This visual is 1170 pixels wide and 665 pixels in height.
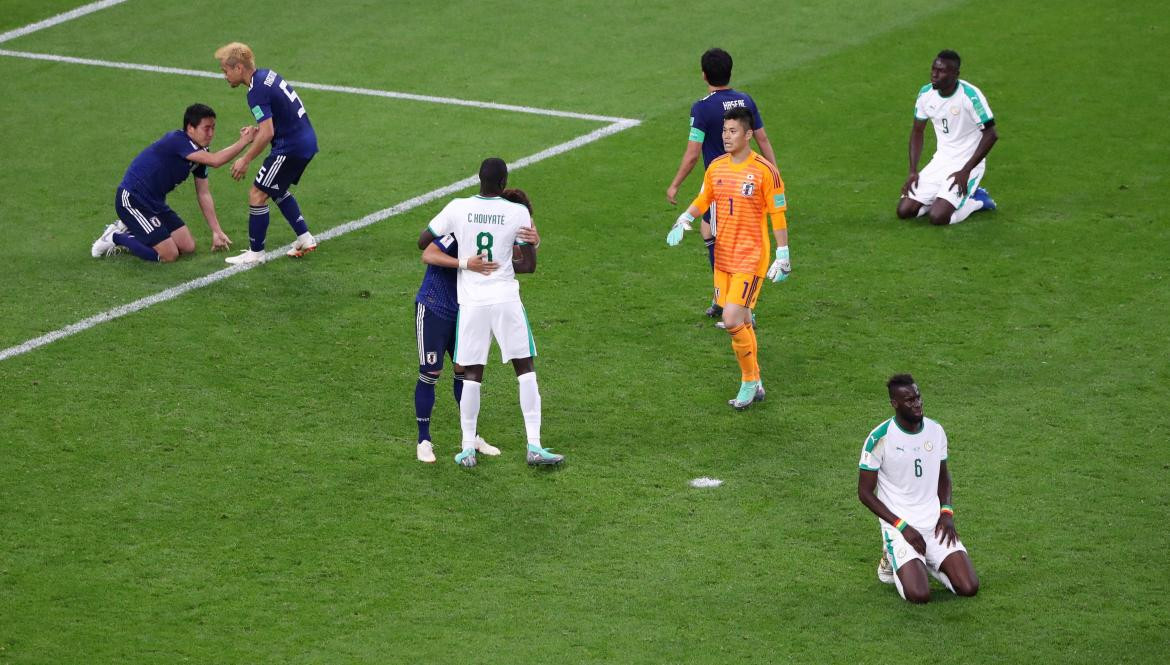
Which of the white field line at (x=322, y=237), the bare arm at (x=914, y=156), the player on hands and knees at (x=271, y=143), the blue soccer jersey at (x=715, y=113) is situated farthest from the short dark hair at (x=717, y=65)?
the white field line at (x=322, y=237)

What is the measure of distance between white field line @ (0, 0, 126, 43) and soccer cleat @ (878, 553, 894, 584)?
17178 mm

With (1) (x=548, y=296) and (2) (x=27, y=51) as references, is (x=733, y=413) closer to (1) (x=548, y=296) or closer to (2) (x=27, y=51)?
(1) (x=548, y=296)

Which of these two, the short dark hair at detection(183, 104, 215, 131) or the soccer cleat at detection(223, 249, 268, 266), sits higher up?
the short dark hair at detection(183, 104, 215, 131)

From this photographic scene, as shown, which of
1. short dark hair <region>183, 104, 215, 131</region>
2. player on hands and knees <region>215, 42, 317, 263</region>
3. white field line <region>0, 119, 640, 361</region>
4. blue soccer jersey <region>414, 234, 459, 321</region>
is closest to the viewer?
blue soccer jersey <region>414, 234, 459, 321</region>

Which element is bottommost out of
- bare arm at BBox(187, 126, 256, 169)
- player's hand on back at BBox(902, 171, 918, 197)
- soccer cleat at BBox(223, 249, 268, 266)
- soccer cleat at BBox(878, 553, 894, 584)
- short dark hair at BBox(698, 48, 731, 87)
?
soccer cleat at BBox(878, 553, 894, 584)

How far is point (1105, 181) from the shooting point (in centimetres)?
1529

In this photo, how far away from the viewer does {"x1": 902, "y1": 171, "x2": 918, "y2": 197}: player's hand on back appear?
1441 cm

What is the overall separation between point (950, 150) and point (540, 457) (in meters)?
6.99

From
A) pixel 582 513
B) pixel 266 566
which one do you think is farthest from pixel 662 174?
pixel 266 566

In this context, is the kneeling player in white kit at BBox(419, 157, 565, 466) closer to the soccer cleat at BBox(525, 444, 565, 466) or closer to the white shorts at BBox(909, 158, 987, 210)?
the soccer cleat at BBox(525, 444, 565, 466)

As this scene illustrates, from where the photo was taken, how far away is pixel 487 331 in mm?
9633

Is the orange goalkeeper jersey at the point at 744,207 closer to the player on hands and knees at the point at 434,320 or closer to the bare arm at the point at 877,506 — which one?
the player on hands and knees at the point at 434,320

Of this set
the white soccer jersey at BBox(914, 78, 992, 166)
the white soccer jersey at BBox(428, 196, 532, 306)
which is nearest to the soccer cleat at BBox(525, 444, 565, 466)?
the white soccer jersey at BBox(428, 196, 532, 306)

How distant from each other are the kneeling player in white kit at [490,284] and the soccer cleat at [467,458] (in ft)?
0.66
